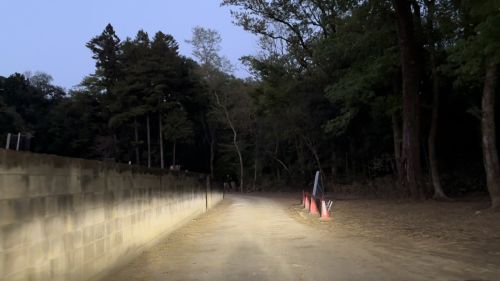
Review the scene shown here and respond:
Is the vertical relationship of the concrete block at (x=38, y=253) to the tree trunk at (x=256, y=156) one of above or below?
below

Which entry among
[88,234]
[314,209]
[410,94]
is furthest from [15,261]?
[410,94]

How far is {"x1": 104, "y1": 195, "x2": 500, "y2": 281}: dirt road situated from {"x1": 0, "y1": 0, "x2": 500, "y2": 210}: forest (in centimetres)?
659

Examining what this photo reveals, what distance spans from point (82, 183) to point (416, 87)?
21122 mm

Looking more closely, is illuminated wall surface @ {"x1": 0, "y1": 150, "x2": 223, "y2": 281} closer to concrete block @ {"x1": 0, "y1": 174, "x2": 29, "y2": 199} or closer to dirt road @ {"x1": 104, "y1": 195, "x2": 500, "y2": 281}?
concrete block @ {"x1": 0, "y1": 174, "x2": 29, "y2": 199}

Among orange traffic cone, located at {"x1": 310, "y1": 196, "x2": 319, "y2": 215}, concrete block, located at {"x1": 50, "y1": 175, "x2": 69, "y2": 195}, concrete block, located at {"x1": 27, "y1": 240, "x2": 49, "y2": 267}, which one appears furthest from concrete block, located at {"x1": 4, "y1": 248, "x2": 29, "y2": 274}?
orange traffic cone, located at {"x1": 310, "y1": 196, "x2": 319, "y2": 215}

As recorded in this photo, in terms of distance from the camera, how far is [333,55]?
104ft

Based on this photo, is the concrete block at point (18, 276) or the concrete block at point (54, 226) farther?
the concrete block at point (54, 226)

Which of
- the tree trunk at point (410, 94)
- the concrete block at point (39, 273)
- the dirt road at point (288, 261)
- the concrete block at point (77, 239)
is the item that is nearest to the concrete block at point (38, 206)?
the concrete block at point (39, 273)

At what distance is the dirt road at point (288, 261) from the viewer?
8.98m

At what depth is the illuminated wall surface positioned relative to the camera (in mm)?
5852

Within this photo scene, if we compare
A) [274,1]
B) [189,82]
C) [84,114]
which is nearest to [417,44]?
[274,1]

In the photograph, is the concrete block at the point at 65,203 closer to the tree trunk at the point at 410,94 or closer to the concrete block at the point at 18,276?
the concrete block at the point at 18,276

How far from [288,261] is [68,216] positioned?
459cm

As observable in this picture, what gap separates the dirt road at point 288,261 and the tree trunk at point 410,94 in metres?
12.1
